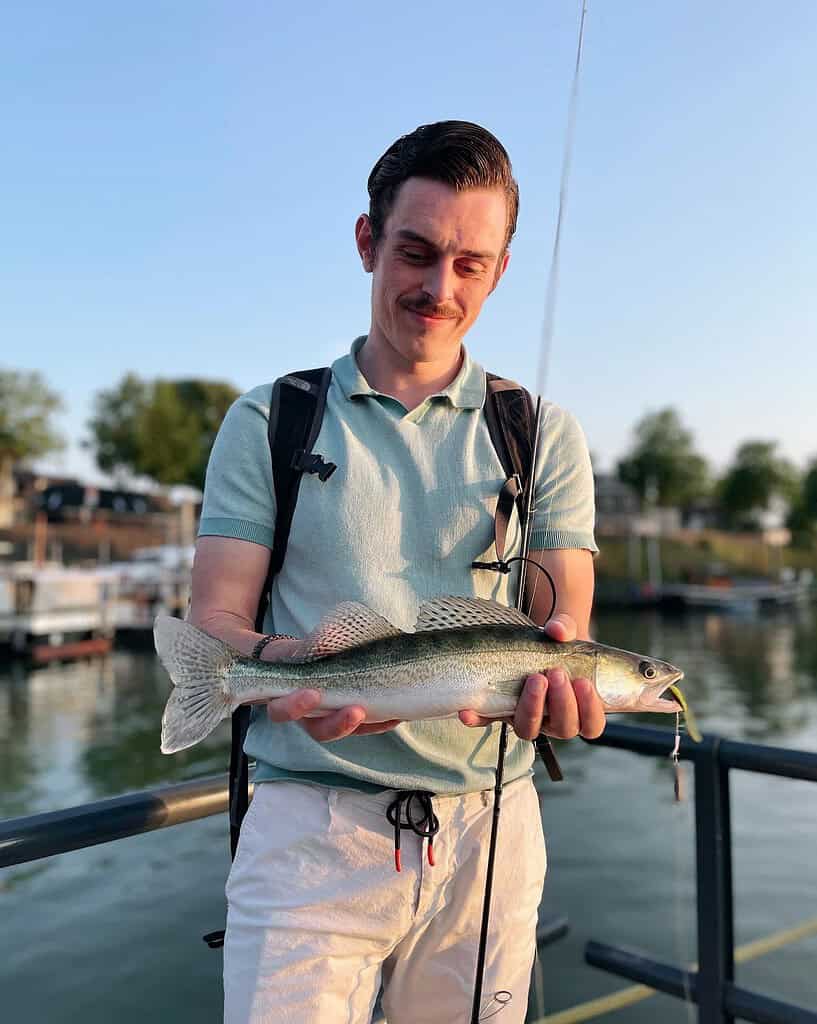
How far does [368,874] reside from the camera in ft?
7.49

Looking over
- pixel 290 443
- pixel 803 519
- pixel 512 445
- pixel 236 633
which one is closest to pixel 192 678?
pixel 236 633

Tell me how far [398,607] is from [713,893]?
6.50ft

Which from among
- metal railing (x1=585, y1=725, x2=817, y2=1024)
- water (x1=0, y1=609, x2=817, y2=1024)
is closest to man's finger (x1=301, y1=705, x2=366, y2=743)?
metal railing (x1=585, y1=725, x2=817, y2=1024)

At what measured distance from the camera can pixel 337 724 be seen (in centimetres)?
211

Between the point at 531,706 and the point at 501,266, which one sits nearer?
the point at 531,706

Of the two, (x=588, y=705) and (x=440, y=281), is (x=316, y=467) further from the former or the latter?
(x=588, y=705)

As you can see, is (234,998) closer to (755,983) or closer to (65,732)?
(755,983)

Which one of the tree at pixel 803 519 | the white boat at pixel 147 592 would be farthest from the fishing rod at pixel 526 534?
the tree at pixel 803 519

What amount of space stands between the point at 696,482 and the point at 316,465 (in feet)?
319

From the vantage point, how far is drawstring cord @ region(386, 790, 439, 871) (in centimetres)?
231

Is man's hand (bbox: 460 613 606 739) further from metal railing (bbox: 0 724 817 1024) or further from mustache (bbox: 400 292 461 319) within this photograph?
mustache (bbox: 400 292 461 319)

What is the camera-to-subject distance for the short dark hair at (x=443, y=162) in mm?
2422

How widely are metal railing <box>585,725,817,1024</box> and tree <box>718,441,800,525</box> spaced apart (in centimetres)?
10011

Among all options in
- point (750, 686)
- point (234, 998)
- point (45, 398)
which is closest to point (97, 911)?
point (234, 998)
